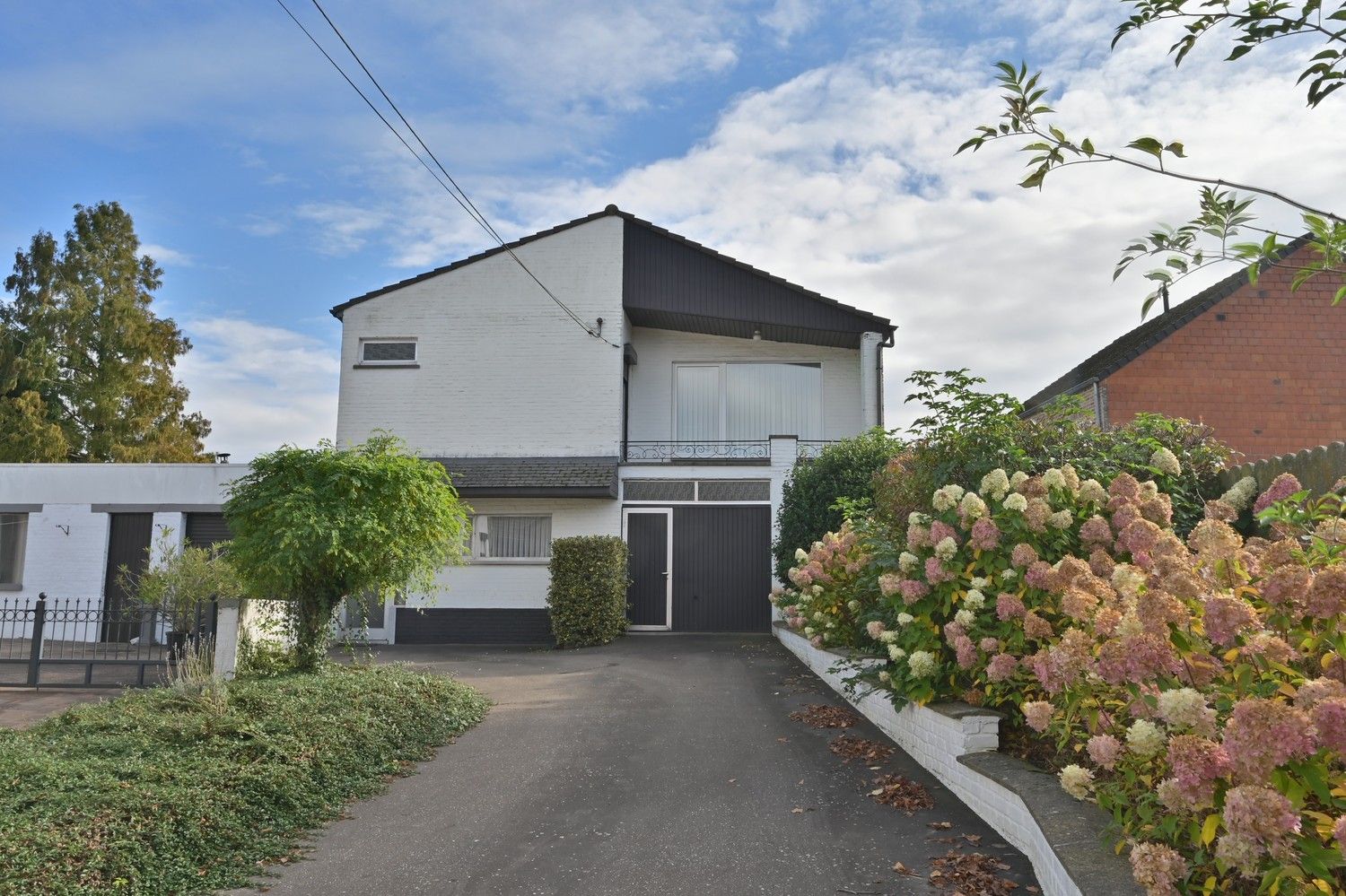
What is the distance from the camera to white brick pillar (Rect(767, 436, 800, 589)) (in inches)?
669

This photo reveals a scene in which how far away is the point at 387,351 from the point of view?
1898 cm

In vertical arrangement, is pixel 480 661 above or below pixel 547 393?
below

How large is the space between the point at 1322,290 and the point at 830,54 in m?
13.3

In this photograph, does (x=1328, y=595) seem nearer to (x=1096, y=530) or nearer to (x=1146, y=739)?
(x=1146, y=739)

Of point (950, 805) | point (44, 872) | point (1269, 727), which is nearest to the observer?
point (1269, 727)

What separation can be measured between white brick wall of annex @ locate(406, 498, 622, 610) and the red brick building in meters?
8.99

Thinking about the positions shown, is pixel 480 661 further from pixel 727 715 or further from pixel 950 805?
pixel 950 805

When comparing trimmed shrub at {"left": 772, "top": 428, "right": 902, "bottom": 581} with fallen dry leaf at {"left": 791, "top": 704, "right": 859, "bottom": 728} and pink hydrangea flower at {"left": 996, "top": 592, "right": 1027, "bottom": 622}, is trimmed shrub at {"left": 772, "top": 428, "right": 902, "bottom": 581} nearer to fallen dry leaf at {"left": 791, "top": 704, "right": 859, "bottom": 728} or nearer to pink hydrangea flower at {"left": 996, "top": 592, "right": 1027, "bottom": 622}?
fallen dry leaf at {"left": 791, "top": 704, "right": 859, "bottom": 728}

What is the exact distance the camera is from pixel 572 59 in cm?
890

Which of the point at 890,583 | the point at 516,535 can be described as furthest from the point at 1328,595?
the point at 516,535

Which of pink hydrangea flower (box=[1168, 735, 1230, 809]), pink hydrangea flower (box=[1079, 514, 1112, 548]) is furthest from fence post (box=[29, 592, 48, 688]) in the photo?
pink hydrangea flower (box=[1168, 735, 1230, 809])

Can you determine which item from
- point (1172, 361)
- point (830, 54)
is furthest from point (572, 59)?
point (1172, 361)

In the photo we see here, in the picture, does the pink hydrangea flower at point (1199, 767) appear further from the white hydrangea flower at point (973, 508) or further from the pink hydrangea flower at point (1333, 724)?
the white hydrangea flower at point (973, 508)

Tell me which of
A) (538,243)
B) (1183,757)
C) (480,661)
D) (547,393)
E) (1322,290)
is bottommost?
(480,661)
